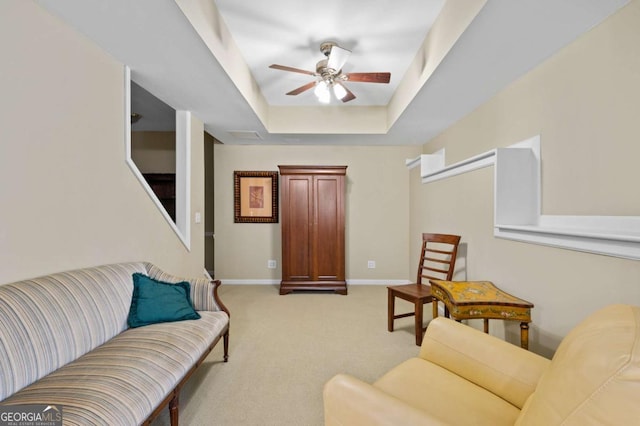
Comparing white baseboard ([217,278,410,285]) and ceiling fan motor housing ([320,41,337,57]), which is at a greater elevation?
ceiling fan motor housing ([320,41,337,57])

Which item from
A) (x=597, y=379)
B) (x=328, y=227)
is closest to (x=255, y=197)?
(x=328, y=227)

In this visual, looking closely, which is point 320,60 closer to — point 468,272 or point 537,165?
point 537,165

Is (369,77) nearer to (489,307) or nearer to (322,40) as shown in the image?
(322,40)

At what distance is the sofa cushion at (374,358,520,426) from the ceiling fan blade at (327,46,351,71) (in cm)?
218

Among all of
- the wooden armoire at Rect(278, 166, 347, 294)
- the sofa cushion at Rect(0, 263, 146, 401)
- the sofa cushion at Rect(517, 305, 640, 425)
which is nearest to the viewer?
the sofa cushion at Rect(517, 305, 640, 425)

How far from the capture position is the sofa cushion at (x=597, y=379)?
0.57 m

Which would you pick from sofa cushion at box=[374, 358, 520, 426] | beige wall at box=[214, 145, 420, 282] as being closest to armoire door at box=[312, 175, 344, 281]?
beige wall at box=[214, 145, 420, 282]

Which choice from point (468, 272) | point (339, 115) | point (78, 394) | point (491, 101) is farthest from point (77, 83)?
point (468, 272)

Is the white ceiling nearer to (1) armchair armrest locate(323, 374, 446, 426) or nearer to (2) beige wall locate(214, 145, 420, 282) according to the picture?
(2) beige wall locate(214, 145, 420, 282)

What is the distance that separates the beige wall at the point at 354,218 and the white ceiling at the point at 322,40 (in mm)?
1199

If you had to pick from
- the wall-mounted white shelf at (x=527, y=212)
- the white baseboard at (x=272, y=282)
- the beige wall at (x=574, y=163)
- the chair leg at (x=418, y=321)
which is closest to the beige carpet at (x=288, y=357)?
the chair leg at (x=418, y=321)

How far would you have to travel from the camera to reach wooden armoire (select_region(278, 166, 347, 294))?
160 inches

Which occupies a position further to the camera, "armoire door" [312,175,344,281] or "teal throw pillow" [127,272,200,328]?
"armoire door" [312,175,344,281]

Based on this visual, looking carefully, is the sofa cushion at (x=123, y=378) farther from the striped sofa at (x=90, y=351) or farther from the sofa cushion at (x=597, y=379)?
the sofa cushion at (x=597, y=379)
